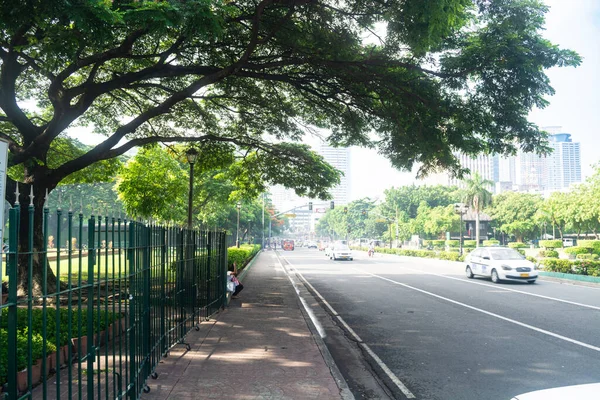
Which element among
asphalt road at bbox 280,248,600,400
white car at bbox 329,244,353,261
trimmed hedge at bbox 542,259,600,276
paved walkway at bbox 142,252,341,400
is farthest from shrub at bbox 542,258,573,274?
white car at bbox 329,244,353,261

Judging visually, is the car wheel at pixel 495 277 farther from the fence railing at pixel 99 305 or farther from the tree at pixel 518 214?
the tree at pixel 518 214

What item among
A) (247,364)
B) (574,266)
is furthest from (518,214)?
(247,364)

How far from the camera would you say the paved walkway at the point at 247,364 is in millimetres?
5473

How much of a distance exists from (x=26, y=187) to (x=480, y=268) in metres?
17.4

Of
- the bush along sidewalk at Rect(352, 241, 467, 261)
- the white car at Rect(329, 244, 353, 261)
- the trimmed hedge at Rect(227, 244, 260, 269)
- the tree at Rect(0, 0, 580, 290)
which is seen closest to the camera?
the tree at Rect(0, 0, 580, 290)

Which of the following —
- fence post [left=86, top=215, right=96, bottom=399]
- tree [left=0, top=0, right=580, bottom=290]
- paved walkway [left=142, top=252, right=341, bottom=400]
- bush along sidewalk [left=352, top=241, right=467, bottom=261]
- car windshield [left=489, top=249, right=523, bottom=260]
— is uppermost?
tree [left=0, top=0, right=580, bottom=290]

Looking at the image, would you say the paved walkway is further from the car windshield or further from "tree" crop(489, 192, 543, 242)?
"tree" crop(489, 192, 543, 242)

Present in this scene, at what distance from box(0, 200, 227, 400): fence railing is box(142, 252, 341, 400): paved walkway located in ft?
1.07

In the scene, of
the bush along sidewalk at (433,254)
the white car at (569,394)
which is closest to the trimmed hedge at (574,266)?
the bush along sidewalk at (433,254)

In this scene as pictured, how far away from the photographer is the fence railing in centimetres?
262

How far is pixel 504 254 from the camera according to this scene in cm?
2012

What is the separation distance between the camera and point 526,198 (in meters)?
82.9

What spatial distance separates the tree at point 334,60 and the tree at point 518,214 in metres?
74.6

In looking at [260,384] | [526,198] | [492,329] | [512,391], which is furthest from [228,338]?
[526,198]
